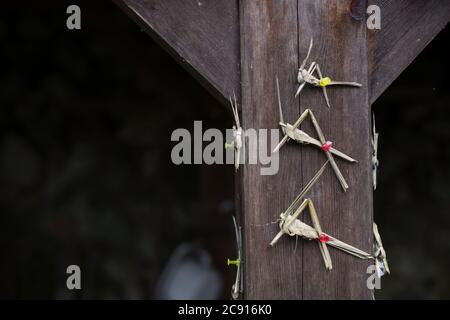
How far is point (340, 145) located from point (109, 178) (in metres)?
2.40

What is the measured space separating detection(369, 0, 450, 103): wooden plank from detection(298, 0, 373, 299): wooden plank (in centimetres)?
4

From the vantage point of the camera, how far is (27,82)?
3748mm

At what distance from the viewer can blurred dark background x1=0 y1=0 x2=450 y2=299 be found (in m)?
3.73

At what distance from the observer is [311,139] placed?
1.60 metres

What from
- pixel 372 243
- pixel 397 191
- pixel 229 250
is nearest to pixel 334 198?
pixel 372 243

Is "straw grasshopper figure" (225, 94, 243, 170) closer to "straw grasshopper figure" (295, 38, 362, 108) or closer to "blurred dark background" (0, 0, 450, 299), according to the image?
"straw grasshopper figure" (295, 38, 362, 108)

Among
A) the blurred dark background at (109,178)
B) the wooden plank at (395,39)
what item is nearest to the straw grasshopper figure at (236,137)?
the wooden plank at (395,39)

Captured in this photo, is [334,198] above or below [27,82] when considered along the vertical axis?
below

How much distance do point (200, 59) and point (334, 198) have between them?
1.50ft

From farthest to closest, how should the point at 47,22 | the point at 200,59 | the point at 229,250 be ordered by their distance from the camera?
the point at 47,22 → the point at 229,250 → the point at 200,59

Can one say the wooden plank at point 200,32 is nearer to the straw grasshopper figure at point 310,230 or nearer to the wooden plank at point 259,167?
the wooden plank at point 259,167

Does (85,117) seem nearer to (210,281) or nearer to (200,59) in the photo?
(210,281)

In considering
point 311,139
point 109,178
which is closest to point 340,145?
point 311,139
